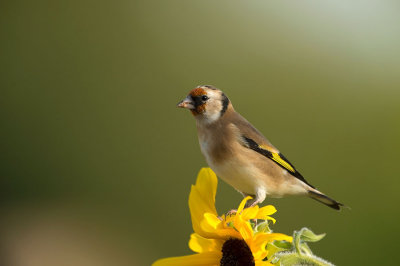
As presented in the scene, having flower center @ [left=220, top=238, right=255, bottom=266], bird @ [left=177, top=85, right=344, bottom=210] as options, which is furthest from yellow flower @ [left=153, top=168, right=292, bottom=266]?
bird @ [left=177, top=85, right=344, bottom=210]

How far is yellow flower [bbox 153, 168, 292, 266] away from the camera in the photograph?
0.58m

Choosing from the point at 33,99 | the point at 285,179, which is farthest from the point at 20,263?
the point at 285,179

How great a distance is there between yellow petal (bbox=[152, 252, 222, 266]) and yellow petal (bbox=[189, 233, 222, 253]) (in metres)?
0.01

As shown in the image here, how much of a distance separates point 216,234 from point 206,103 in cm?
46

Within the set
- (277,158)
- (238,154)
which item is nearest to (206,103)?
(238,154)

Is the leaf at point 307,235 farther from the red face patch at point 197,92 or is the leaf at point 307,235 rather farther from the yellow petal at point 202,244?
the red face patch at point 197,92

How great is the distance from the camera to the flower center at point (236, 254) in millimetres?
615

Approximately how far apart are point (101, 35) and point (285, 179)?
2.85m

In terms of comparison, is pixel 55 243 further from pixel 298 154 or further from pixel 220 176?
pixel 220 176

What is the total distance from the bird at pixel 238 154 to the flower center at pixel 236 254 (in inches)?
14.0

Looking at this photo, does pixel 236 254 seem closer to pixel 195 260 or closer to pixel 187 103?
pixel 195 260

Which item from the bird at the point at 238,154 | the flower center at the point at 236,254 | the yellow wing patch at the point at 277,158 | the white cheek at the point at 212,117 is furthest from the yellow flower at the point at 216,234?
the yellow wing patch at the point at 277,158

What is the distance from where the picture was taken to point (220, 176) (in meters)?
1.02

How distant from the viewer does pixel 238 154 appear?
1.10 metres
